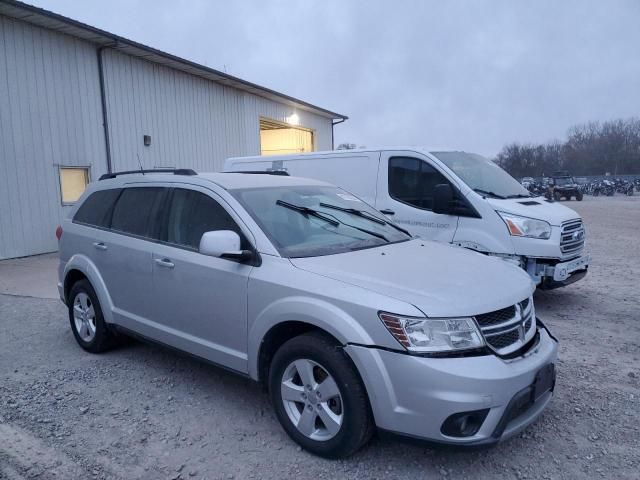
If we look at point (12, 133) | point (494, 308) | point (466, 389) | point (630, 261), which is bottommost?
point (630, 261)

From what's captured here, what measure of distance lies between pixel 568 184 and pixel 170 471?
35.8 meters

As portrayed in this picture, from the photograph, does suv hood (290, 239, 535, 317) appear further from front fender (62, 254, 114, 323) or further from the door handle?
front fender (62, 254, 114, 323)

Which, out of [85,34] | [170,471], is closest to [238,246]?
[170,471]

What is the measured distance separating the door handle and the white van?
2.14 m

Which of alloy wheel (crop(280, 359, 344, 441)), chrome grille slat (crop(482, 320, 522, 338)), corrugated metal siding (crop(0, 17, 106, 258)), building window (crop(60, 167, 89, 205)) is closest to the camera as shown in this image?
chrome grille slat (crop(482, 320, 522, 338))

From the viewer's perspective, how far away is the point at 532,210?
5996 mm

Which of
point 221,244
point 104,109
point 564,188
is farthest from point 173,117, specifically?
point 564,188

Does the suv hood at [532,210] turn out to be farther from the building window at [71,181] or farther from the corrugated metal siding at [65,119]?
the corrugated metal siding at [65,119]

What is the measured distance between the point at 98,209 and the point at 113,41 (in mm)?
8608

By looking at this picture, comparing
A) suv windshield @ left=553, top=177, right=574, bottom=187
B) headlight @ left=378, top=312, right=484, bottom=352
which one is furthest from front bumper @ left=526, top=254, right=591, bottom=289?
suv windshield @ left=553, top=177, right=574, bottom=187

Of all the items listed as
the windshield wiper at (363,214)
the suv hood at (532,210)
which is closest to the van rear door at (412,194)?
the suv hood at (532,210)

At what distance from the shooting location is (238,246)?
321 cm

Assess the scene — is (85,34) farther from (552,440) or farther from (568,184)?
(568,184)

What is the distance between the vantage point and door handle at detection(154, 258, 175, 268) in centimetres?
375
